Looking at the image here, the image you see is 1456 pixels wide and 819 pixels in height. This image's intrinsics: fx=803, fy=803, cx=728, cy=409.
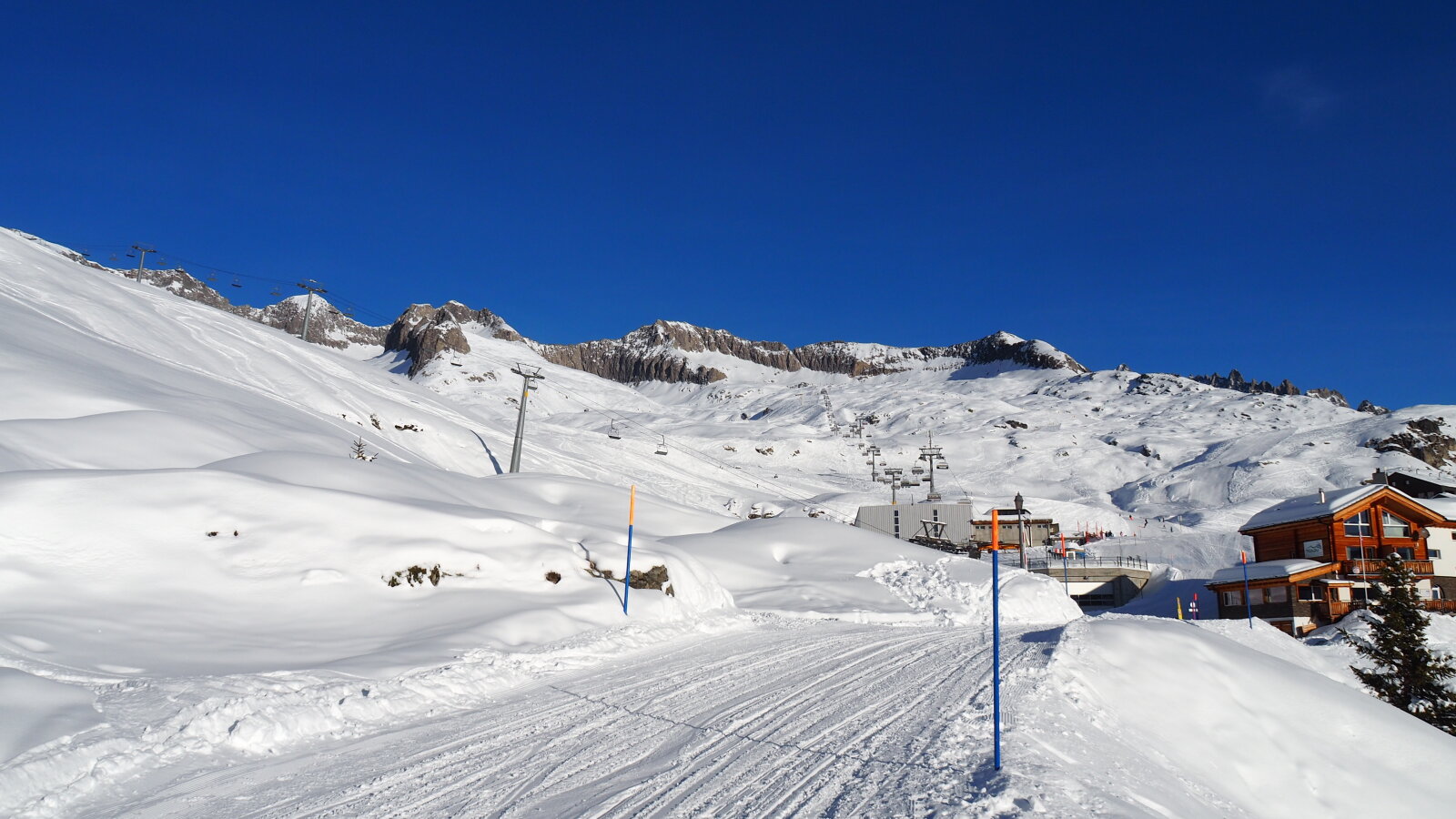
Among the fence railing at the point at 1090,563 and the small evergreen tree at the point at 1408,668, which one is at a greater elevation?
the fence railing at the point at 1090,563

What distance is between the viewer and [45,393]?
70.1 feet

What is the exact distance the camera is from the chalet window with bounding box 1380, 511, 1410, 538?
132ft

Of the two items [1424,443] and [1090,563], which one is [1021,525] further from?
[1424,443]

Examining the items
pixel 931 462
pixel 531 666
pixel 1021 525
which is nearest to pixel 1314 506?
pixel 1021 525

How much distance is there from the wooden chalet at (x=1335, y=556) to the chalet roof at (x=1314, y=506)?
5 centimetres

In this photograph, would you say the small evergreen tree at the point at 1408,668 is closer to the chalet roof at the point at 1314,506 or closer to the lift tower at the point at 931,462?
the chalet roof at the point at 1314,506

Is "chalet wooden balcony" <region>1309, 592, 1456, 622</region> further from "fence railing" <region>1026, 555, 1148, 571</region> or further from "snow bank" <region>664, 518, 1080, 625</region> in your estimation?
"snow bank" <region>664, 518, 1080, 625</region>

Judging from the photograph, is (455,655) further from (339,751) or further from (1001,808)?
(1001,808)

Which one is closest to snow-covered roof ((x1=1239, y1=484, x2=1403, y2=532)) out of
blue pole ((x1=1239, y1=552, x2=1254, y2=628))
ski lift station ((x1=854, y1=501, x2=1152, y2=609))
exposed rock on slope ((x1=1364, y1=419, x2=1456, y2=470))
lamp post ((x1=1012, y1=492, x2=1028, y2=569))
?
blue pole ((x1=1239, y1=552, x2=1254, y2=628))

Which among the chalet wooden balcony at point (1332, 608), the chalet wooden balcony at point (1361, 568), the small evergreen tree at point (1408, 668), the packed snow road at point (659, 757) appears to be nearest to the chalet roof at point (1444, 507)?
the chalet wooden balcony at point (1361, 568)

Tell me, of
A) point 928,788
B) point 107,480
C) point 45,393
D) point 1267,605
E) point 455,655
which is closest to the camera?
point 928,788

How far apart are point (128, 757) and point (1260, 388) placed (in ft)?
671

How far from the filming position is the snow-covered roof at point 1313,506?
39.5 m

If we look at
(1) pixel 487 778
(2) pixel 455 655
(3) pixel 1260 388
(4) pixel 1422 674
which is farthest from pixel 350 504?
(3) pixel 1260 388
